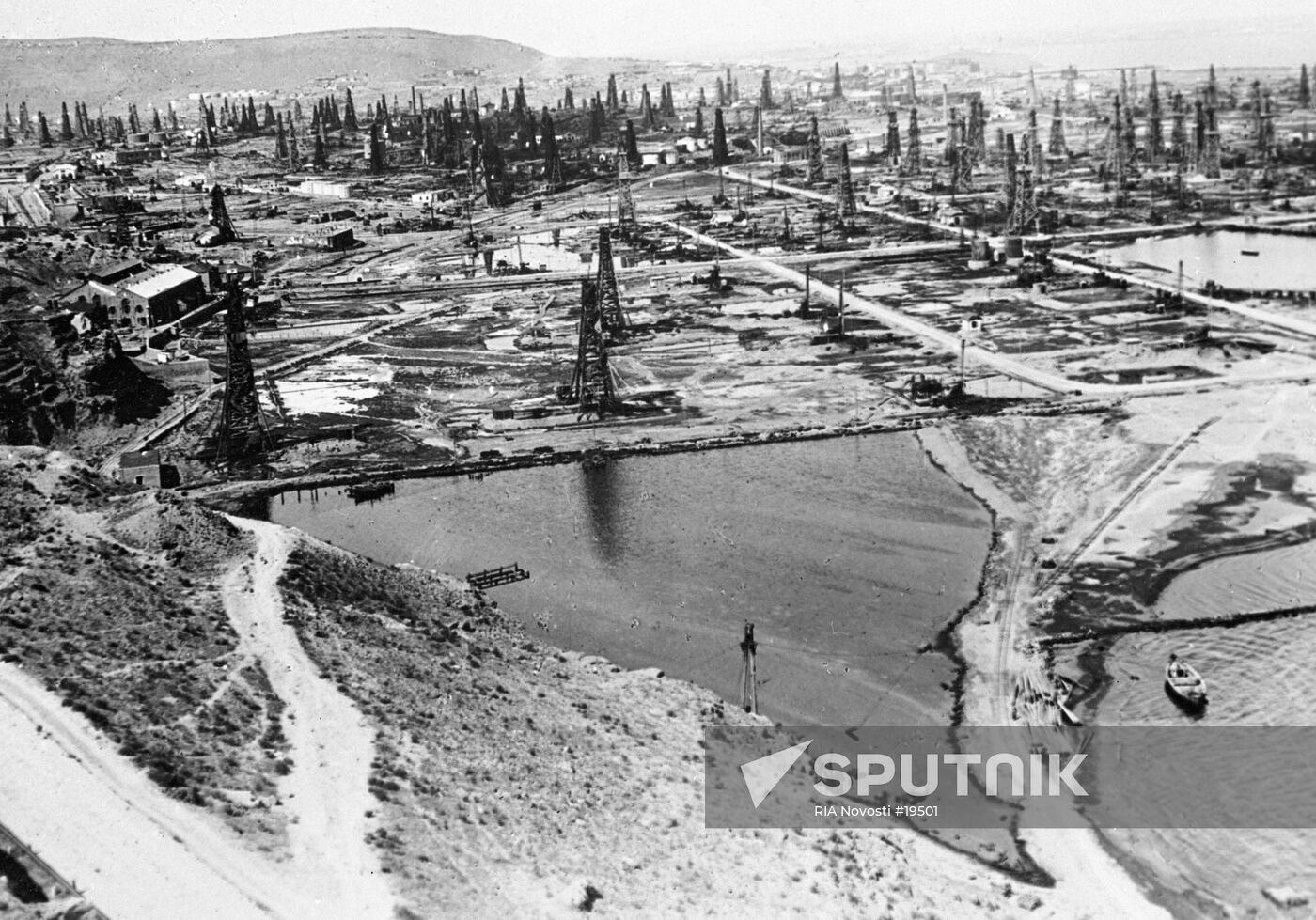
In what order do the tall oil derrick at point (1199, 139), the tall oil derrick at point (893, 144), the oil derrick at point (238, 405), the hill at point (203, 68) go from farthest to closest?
the hill at point (203, 68) → the tall oil derrick at point (893, 144) → the tall oil derrick at point (1199, 139) → the oil derrick at point (238, 405)

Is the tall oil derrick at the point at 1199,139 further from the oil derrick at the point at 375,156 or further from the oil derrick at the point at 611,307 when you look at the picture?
the oil derrick at the point at 375,156

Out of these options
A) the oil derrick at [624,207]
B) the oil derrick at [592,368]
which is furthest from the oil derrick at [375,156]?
the oil derrick at [592,368]

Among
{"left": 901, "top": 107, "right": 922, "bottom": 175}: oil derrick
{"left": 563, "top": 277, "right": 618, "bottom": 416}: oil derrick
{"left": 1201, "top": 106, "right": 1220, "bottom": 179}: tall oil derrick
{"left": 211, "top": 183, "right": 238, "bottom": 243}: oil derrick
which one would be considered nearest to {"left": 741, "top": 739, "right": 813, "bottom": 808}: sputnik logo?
{"left": 563, "top": 277, "right": 618, "bottom": 416}: oil derrick

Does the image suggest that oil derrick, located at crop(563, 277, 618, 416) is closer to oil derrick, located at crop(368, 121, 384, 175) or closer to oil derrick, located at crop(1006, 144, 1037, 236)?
oil derrick, located at crop(1006, 144, 1037, 236)

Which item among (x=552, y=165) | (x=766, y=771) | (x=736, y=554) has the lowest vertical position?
(x=766, y=771)

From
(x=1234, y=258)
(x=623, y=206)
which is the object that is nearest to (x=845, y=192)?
(x=623, y=206)

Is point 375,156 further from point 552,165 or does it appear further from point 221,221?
point 221,221
